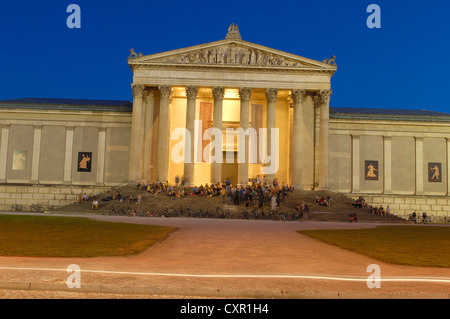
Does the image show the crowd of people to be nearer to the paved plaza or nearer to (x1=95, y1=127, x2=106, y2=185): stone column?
(x1=95, y1=127, x2=106, y2=185): stone column

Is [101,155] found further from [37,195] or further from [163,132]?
[163,132]

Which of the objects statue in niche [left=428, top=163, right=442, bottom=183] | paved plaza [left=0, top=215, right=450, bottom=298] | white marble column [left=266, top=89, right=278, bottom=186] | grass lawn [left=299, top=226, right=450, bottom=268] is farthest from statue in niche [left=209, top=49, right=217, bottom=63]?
paved plaza [left=0, top=215, right=450, bottom=298]

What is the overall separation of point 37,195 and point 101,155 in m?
9.69

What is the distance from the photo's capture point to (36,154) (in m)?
57.6

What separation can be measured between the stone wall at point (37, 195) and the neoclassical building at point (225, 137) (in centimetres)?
13

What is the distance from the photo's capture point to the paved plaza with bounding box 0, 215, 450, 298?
28.7 ft

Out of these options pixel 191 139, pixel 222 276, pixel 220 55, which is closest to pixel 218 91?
pixel 220 55

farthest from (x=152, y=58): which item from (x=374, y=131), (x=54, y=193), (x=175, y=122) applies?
(x=374, y=131)

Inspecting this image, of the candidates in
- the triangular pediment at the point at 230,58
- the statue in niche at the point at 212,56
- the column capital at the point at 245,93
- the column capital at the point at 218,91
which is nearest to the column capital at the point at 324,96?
the triangular pediment at the point at 230,58

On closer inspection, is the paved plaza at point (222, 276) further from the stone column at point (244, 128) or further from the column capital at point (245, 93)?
the column capital at point (245, 93)

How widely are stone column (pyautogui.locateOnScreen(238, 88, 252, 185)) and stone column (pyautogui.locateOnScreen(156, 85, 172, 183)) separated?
9.23 m
